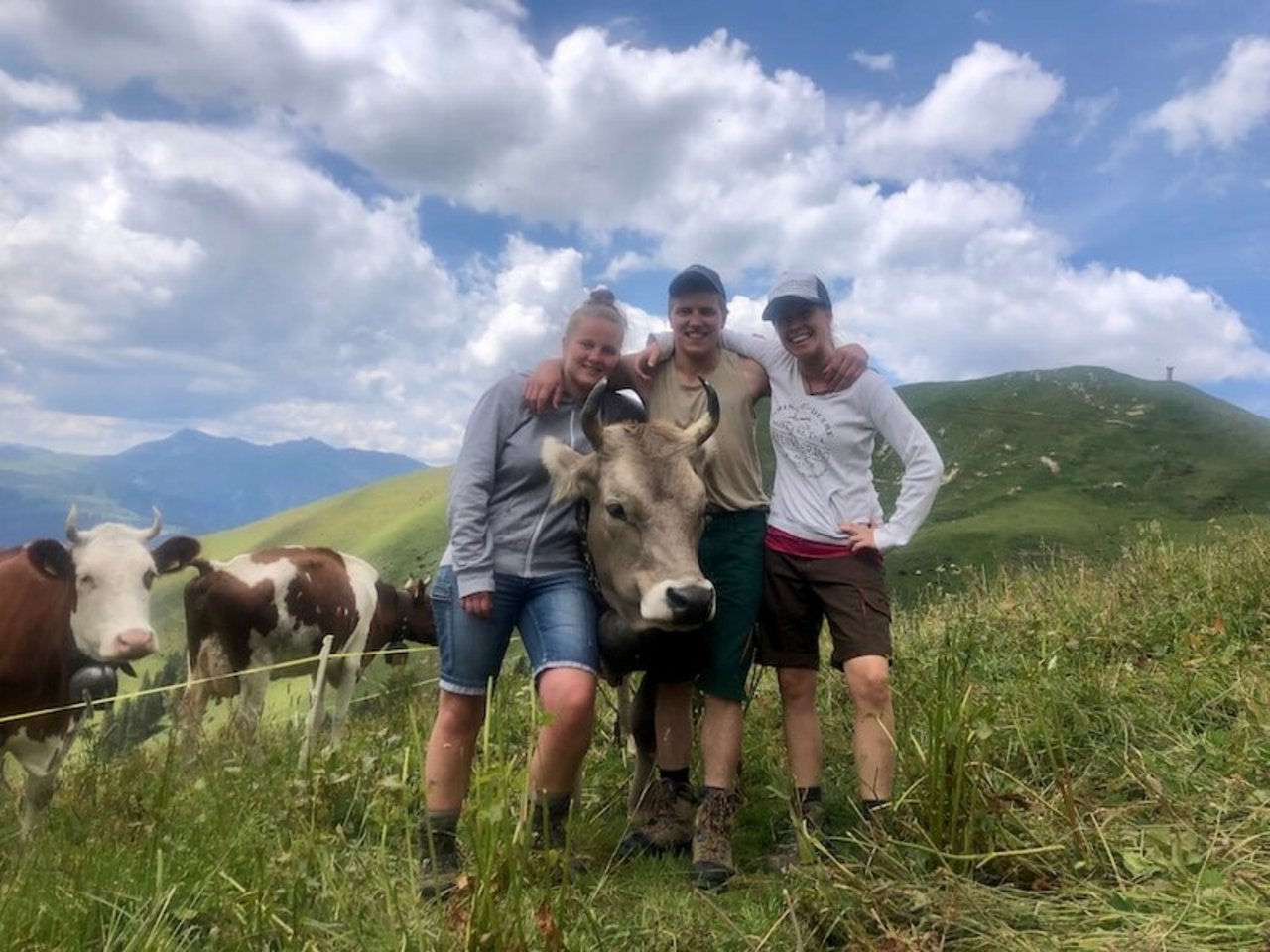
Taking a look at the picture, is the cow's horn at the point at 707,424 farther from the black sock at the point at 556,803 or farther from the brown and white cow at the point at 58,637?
the brown and white cow at the point at 58,637

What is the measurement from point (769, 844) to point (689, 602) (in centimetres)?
176

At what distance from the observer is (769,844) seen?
193 inches

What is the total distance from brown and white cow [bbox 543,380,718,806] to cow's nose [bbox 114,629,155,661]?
152 inches

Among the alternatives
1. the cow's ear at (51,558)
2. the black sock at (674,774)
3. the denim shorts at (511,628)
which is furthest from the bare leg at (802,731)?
the cow's ear at (51,558)

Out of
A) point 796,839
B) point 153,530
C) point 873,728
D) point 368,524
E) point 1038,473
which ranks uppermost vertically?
point 1038,473

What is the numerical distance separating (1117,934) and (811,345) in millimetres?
2674

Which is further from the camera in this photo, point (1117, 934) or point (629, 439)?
point (629, 439)

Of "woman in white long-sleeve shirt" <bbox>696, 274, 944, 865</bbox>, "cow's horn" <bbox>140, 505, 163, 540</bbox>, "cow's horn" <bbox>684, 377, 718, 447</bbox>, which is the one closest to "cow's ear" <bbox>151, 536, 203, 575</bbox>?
"cow's horn" <bbox>140, 505, 163, 540</bbox>

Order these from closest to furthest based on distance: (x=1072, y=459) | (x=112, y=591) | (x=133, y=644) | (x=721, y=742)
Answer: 1. (x=721, y=742)
2. (x=133, y=644)
3. (x=112, y=591)
4. (x=1072, y=459)

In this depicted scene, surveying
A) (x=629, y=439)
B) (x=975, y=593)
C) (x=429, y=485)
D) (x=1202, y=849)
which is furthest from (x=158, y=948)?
(x=429, y=485)

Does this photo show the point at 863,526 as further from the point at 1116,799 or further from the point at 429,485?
the point at 429,485

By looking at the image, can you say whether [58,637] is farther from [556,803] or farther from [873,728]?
[873,728]

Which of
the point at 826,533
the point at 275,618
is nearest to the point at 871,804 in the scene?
the point at 826,533

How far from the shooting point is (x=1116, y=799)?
4.16m
